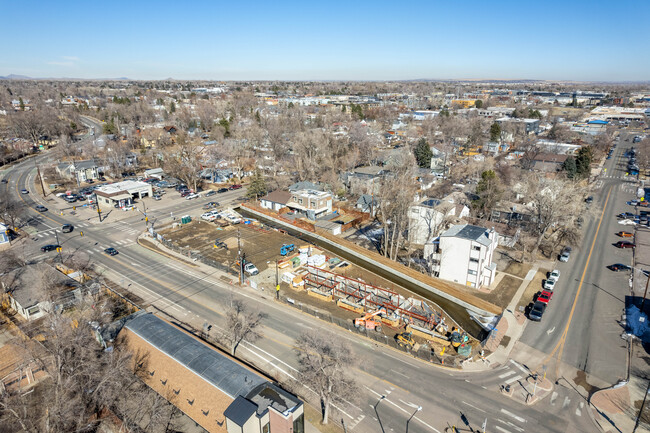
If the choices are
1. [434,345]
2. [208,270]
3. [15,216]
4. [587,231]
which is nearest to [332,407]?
[434,345]

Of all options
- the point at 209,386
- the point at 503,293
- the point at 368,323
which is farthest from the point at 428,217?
the point at 209,386

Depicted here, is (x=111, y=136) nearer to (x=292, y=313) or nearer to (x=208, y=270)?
(x=208, y=270)

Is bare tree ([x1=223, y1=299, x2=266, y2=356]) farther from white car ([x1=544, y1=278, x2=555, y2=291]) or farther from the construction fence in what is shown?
white car ([x1=544, y1=278, x2=555, y2=291])

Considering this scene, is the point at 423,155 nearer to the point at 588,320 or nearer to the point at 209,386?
the point at 588,320

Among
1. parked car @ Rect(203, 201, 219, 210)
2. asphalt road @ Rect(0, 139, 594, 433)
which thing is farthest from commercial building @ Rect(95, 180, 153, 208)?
asphalt road @ Rect(0, 139, 594, 433)

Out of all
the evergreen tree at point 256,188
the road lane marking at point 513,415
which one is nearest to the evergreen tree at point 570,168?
the evergreen tree at point 256,188

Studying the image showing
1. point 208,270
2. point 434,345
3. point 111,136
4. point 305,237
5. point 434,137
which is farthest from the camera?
point 434,137

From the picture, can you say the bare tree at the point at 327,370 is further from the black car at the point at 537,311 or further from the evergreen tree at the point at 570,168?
the evergreen tree at the point at 570,168
